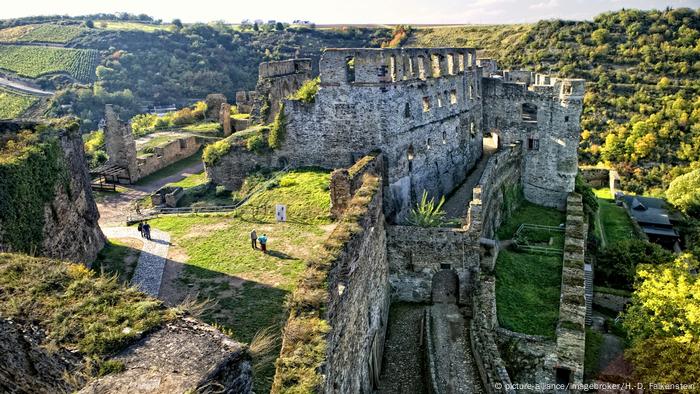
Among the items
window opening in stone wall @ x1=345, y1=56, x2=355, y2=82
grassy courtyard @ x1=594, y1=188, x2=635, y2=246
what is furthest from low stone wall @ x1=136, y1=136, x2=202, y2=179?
grassy courtyard @ x1=594, y1=188, x2=635, y2=246

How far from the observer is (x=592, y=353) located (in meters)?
19.5

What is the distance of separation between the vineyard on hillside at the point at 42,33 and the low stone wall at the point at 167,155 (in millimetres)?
55922

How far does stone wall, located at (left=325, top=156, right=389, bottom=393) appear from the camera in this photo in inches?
416

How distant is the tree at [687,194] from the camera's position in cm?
3772

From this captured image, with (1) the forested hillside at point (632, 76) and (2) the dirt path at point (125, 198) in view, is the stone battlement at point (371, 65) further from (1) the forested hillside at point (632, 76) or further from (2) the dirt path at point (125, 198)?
(1) the forested hillside at point (632, 76)

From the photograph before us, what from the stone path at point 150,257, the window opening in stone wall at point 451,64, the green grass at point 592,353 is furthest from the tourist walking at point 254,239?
the window opening in stone wall at point 451,64

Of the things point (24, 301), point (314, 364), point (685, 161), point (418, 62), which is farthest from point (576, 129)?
point (685, 161)

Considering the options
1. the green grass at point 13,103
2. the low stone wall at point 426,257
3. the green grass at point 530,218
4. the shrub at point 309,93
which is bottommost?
the green grass at point 530,218

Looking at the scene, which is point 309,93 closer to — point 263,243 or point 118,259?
point 263,243

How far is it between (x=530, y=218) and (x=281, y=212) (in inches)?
543

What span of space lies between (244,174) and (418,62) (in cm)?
994

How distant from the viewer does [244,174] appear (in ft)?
84.9

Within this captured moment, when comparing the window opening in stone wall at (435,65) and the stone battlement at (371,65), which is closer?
the stone battlement at (371,65)

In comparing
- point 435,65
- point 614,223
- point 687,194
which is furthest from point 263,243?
point 687,194
